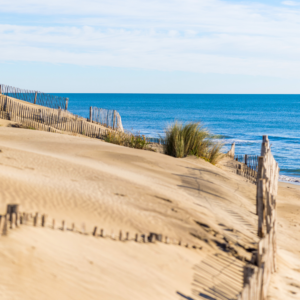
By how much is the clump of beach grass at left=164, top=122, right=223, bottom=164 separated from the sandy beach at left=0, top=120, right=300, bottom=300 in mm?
2415

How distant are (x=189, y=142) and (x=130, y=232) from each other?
23.7 feet

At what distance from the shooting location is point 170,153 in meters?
11.7

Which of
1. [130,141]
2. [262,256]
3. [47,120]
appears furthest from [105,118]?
[262,256]

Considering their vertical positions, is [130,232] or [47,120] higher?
[47,120]

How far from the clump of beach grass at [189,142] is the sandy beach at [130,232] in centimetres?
241

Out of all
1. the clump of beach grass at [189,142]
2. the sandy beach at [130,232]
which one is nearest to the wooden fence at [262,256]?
the sandy beach at [130,232]

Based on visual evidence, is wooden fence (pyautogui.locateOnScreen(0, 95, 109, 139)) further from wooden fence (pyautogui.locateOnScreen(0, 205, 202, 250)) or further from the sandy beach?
wooden fence (pyautogui.locateOnScreen(0, 205, 202, 250))

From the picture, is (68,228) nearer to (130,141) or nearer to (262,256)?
(262,256)

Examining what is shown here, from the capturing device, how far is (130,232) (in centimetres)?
470

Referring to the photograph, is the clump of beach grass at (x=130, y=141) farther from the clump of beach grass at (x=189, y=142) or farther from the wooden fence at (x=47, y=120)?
the wooden fence at (x=47, y=120)

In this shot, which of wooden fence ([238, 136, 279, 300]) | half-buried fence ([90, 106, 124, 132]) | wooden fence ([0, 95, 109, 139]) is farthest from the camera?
half-buried fence ([90, 106, 124, 132])

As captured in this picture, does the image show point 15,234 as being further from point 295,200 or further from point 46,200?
point 295,200

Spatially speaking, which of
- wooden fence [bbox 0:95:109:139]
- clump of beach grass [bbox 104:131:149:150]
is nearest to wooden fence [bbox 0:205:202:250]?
clump of beach grass [bbox 104:131:149:150]

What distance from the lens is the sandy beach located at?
3299 mm
